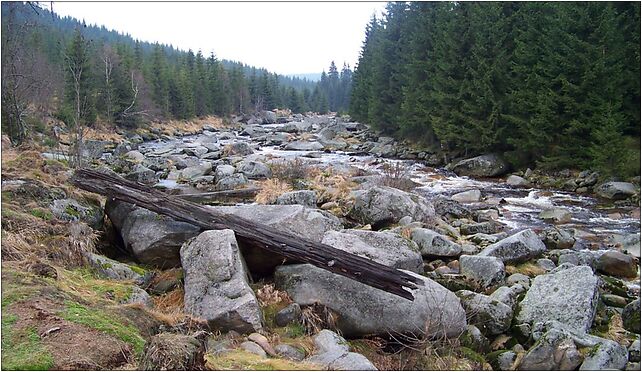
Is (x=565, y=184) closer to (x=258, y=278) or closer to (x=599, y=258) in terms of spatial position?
(x=599, y=258)

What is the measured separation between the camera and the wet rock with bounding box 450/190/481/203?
16.5 metres

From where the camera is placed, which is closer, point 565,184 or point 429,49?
point 565,184

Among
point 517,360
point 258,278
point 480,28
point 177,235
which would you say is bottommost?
point 517,360

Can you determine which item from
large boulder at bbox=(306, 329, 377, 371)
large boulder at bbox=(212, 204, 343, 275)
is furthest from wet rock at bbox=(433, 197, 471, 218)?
large boulder at bbox=(306, 329, 377, 371)

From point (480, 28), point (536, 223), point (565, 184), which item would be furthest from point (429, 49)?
point (536, 223)

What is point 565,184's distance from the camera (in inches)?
733

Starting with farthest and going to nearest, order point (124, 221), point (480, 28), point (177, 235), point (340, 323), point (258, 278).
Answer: point (480, 28) → point (124, 221) → point (177, 235) → point (258, 278) → point (340, 323)

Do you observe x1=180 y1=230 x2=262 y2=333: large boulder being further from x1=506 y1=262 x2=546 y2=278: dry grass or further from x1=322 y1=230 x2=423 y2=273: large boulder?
x1=506 y1=262 x2=546 y2=278: dry grass

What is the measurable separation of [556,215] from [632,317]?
7.28 m

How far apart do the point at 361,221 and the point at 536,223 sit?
5426 mm

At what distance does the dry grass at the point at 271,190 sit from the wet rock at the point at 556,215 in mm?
8158

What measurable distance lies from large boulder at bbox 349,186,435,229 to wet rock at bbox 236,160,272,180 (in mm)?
8201

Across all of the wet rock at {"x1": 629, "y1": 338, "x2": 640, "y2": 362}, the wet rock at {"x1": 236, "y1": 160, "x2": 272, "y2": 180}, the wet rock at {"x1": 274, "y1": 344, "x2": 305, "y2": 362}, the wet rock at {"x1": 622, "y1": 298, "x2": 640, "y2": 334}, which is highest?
the wet rock at {"x1": 236, "y1": 160, "x2": 272, "y2": 180}

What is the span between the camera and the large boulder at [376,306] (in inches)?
243
